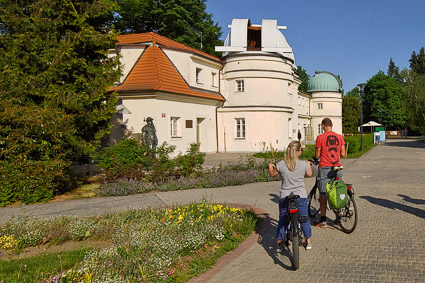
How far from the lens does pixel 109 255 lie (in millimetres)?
4430

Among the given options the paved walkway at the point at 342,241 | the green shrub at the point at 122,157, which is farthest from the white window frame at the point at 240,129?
the paved walkway at the point at 342,241

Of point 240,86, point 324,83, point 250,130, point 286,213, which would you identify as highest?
point 324,83

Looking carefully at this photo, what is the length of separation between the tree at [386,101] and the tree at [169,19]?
41.2 m

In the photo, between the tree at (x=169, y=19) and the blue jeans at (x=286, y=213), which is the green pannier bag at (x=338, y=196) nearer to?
the blue jeans at (x=286, y=213)

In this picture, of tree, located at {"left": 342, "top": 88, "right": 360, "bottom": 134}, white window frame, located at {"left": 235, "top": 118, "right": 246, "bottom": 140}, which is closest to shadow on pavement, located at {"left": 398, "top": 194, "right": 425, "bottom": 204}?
white window frame, located at {"left": 235, "top": 118, "right": 246, "bottom": 140}

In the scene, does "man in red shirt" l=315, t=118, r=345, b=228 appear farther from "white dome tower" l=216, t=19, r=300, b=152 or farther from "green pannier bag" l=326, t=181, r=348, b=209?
"white dome tower" l=216, t=19, r=300, b=152

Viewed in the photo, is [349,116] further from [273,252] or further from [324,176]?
[273,252]

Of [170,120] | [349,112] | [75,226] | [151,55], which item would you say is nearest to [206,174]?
[75,226]

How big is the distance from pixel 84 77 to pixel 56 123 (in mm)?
4102

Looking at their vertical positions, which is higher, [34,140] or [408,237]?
[34,140]

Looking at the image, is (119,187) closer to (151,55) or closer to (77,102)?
(77,102)

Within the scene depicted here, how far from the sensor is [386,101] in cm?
6588

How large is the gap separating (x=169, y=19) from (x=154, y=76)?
19.9 meters

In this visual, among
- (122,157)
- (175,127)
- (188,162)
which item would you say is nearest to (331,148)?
(188,162)
